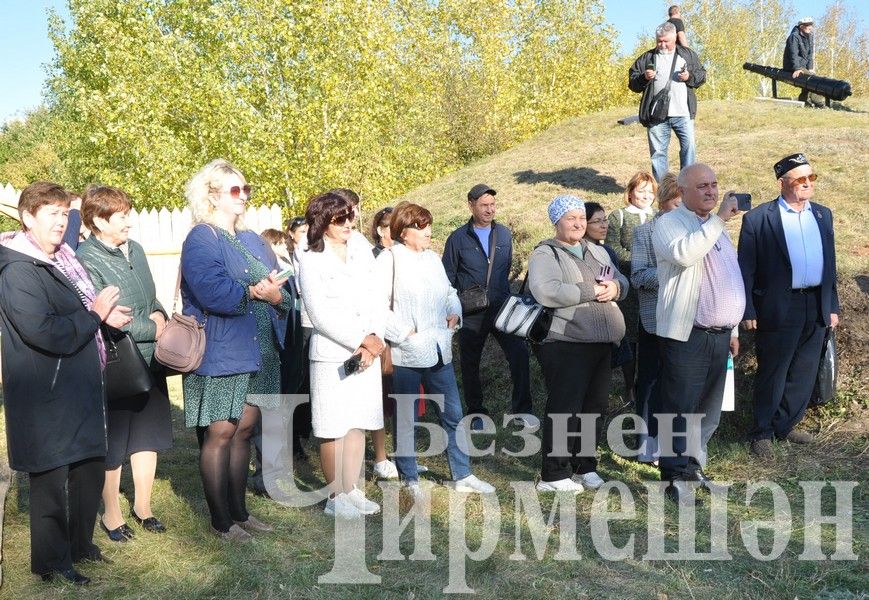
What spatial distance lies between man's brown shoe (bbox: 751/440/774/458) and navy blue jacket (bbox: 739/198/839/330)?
0.81m

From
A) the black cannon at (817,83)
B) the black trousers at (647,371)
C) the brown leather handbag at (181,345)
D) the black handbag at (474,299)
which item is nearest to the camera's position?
the brown leather handbag at (181,345)

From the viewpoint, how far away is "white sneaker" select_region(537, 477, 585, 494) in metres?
5.45

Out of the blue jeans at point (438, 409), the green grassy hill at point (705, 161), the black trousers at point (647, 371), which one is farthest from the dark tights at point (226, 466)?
the green grassy hill at point (705, 161)

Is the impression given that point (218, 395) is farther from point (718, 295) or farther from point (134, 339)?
point (718, 295)

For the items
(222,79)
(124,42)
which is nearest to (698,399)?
(222,79)

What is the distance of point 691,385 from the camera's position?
5160 millimetres

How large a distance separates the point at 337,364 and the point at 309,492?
4.20 ft

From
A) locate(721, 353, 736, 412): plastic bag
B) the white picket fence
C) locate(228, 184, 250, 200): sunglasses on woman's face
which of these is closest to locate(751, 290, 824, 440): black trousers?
locate(721, 353, 736, 412): plastic bag

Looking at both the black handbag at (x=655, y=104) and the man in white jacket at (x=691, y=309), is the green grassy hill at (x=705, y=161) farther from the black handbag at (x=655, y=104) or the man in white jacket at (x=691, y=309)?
the man in white jacket at (x=691, y=309)

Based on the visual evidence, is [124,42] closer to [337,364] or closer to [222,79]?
[222,79]

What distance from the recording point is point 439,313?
18.1ft

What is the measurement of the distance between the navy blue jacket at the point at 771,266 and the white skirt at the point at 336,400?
277cm

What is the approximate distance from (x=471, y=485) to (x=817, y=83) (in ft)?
42.2

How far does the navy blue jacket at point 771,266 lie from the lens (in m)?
5.82
